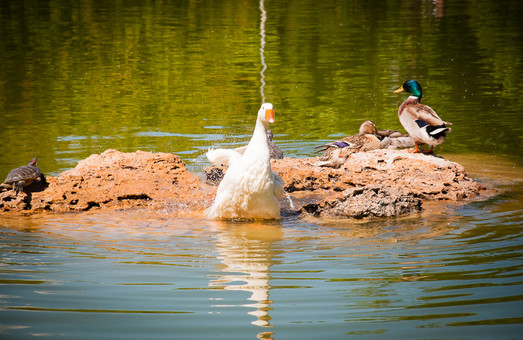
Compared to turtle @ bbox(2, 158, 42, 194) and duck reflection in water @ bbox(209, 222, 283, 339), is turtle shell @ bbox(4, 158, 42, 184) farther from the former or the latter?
duck reflection in water @ bbox(209, 222, 283, 339)

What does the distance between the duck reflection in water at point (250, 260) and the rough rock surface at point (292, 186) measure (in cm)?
92

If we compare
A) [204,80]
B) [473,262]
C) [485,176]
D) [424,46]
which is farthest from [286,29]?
[473,262]

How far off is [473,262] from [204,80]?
13.7 meters

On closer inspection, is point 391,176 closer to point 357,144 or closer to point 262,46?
point 357,144

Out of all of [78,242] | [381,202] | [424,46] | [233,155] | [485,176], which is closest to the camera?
[78,242]

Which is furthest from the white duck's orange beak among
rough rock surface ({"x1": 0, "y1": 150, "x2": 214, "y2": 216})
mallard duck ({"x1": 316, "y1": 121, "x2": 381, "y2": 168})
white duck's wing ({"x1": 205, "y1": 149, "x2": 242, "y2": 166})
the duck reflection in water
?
mallard duck ({"x1": 316, "y1": 121, "x2": 381, "y2": 168})

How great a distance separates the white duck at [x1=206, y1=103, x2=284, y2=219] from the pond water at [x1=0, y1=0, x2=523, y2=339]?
0.69ft

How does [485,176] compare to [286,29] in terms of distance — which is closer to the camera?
[485,176]

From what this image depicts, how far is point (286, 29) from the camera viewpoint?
2894 centimetres

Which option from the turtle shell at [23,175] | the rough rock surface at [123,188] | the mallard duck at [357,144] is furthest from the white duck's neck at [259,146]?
the turtle shell at [23,175]

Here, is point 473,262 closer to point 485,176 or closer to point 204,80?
point 485,176

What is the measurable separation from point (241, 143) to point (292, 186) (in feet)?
10.3

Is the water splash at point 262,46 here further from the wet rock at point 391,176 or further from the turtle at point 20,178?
the turtle at point 20,178

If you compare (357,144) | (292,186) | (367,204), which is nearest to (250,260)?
(367,204)
